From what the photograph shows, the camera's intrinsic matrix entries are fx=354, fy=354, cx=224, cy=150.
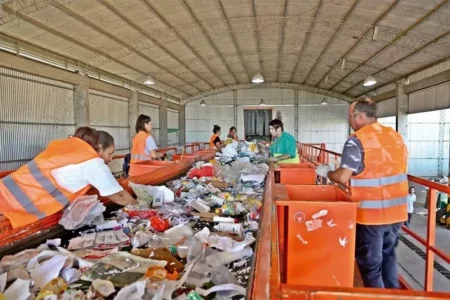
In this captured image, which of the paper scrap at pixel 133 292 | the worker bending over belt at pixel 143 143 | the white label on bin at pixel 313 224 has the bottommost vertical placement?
the white label on bin at pixel 313 224

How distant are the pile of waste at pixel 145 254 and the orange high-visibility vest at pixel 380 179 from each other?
79 cm

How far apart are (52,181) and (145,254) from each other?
862 mm

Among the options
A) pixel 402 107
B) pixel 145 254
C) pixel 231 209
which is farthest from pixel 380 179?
pixel 402 107

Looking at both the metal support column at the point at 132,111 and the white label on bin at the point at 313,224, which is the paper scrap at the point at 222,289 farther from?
the metal support column at the point at 132,111

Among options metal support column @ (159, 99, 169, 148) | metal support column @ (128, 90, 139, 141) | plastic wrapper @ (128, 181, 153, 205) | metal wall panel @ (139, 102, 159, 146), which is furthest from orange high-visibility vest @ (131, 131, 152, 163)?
metal support column @ (159, 99, 169, 148)

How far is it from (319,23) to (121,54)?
6.52 metres

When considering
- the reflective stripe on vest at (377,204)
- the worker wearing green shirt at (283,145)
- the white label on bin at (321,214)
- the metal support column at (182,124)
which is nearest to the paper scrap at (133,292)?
the white label on bin at (321,214)

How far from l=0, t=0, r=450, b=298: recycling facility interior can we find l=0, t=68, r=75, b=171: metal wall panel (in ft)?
0.10

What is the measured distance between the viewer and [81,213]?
7.42 ft

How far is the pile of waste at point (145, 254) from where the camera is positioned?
54.4 inches

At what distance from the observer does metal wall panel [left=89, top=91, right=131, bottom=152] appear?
12258 mm

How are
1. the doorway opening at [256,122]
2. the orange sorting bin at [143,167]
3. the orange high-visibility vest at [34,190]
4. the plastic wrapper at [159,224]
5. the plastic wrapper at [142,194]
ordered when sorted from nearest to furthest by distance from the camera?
1. the orange high-visibility vest at [34,190]
2. the plastic wrapper at [159,224]
3. the plastic wrapper at [142,194]
4. the orange sorting bin at [143,167]
5. the doorway opening at [256,122]

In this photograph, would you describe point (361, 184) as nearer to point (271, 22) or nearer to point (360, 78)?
point (271, 22)

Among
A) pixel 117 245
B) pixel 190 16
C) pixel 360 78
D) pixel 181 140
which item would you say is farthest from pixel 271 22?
pixel 181 140
